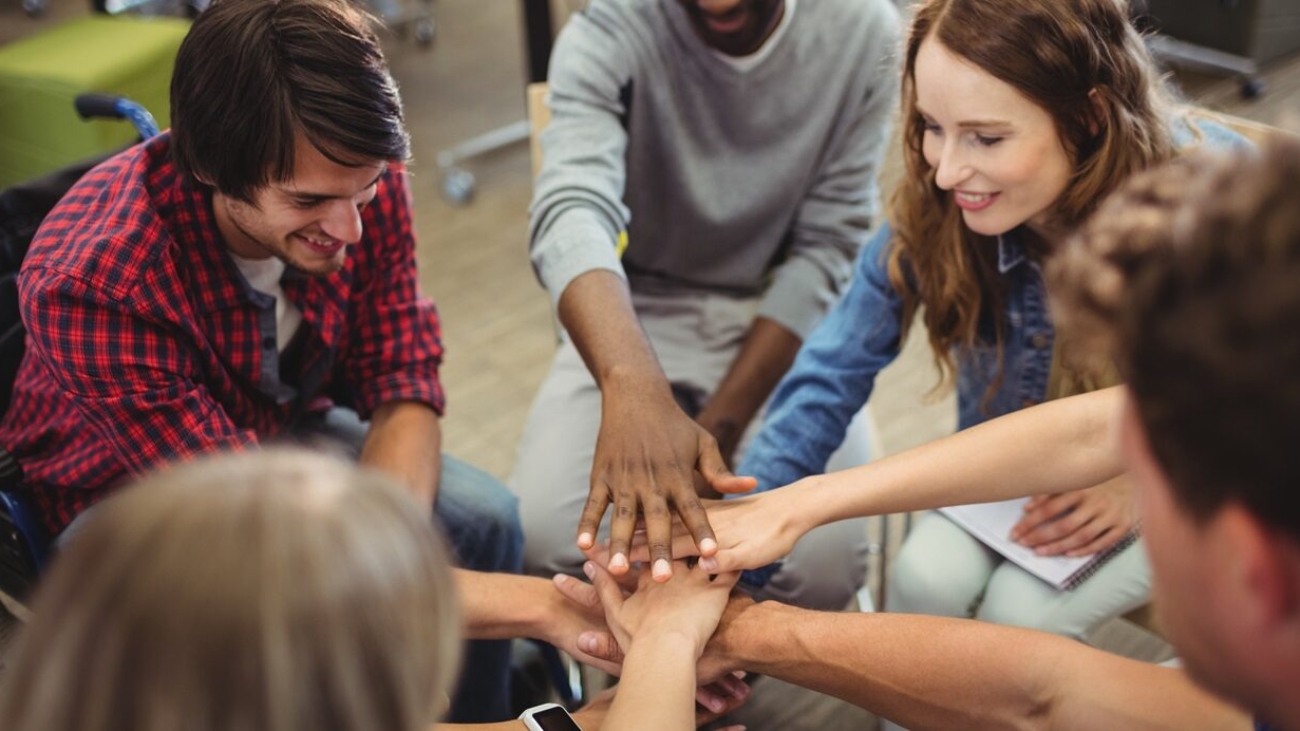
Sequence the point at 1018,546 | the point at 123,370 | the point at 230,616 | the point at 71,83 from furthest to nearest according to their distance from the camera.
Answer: the point at 71,83, the point at 1018,546, the point at 123,370, the point at 230,616

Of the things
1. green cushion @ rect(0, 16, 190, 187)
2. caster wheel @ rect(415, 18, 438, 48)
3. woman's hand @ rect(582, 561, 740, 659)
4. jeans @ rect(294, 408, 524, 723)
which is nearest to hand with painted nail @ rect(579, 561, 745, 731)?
woman's hand @ rect(582, 561, 740, 659)

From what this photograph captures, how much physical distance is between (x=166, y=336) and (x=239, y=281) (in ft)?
0.43

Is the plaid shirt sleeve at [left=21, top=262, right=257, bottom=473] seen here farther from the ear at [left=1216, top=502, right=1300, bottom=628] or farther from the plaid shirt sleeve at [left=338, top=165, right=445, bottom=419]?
the ear at [left=1216, top=502, right=1300, bottom=628]

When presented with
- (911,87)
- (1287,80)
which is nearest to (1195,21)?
(1287,80)

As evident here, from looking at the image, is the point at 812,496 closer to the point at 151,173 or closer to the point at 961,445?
the point at 961,445

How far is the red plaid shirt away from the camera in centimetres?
138

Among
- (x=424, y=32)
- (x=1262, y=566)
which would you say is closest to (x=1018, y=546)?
(x=1262, y=566)

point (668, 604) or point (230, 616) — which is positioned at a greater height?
point (230, 616)

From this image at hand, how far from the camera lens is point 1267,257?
2.31 ft

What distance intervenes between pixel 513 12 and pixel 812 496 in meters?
4.07

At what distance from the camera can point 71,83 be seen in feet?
9.91

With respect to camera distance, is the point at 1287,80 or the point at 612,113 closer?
the point at 612,113

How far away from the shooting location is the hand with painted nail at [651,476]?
1.45 m

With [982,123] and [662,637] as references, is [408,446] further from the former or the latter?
[982,123]
